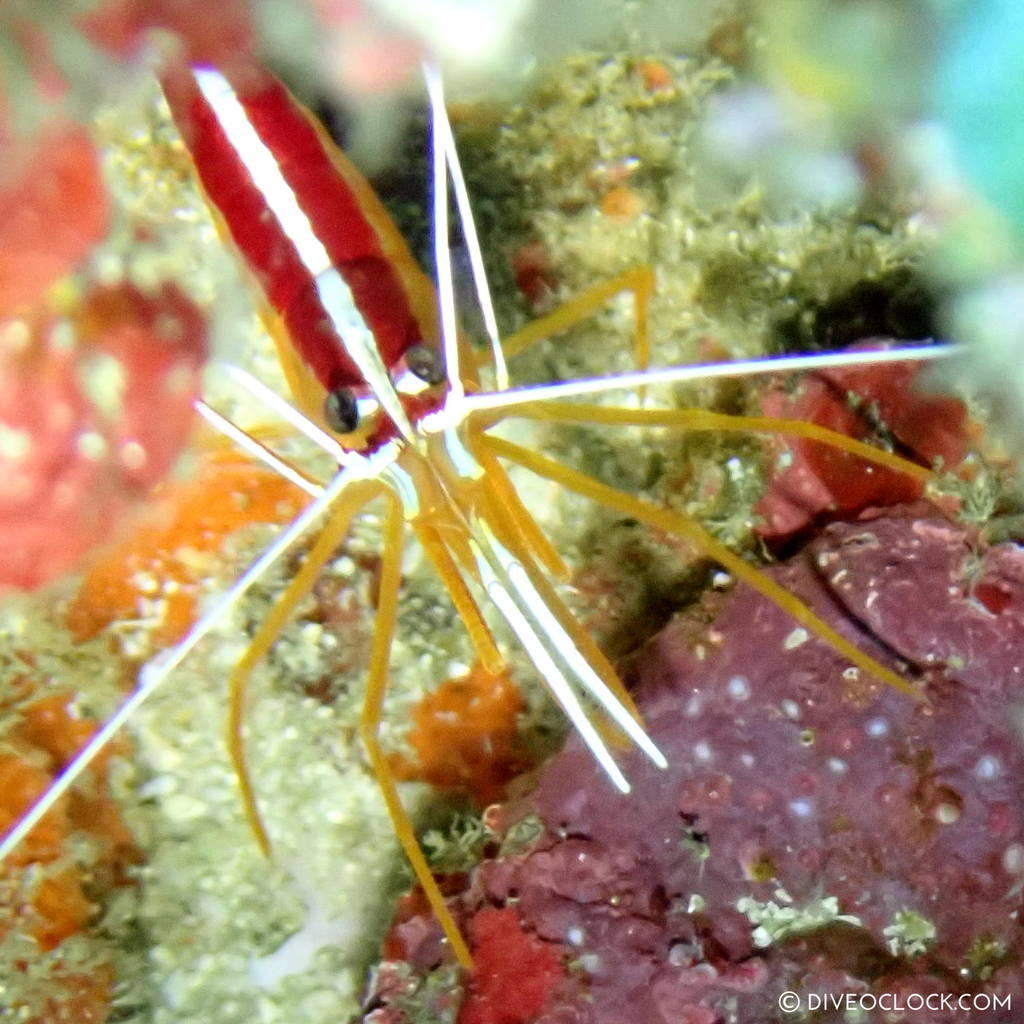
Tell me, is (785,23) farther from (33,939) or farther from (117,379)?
(33,939)

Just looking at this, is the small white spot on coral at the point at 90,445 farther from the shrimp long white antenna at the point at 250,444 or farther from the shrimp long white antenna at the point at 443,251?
the shrimp long white antenna at the point at 443,251

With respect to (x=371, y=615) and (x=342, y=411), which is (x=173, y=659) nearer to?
(x=342, y=411)

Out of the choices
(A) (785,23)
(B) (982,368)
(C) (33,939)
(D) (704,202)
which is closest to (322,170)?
(D) (704,202)

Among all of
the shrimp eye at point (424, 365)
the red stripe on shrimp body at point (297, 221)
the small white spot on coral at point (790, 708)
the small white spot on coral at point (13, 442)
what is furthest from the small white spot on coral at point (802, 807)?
the small white spot on coral at point (13, 442)

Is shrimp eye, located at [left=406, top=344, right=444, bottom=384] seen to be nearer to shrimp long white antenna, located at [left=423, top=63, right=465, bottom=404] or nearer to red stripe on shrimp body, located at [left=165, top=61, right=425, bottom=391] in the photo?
red stripe on shrimp body, located at [left=165, top=61, right=425, bottom=391]

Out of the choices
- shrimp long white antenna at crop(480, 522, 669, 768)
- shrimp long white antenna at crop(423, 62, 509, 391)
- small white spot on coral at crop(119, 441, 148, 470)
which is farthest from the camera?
shrimp long white antenna at crop(480, 522, 669, 768)

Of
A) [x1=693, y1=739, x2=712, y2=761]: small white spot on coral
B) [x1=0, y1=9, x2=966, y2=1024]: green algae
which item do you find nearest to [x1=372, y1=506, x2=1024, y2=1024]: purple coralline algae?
[x1=693, y1=739, x2=712, y2=761]: small white spot on coral
